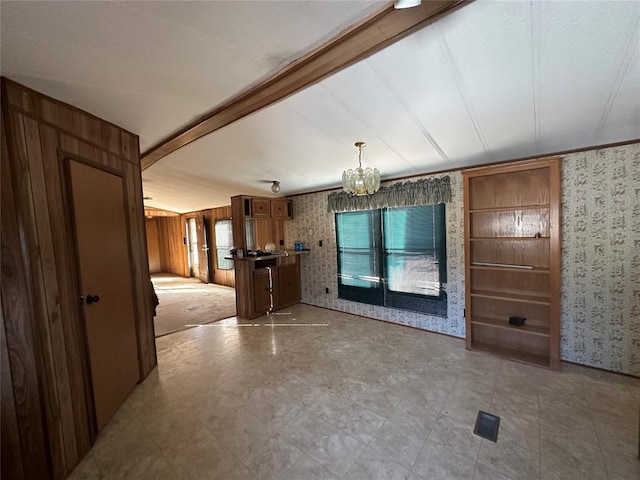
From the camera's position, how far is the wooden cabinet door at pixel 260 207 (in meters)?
4.34

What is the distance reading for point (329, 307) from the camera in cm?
463

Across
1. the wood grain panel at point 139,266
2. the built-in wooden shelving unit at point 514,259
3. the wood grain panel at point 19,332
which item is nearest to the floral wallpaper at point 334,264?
the built-in wooden shelving unit at point 514,259

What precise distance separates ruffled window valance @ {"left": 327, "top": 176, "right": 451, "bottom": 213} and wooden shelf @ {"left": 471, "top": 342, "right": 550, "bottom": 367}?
172 centimetres

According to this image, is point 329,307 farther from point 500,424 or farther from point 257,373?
point 500,424

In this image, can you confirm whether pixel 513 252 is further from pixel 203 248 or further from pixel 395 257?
pixel 203 248

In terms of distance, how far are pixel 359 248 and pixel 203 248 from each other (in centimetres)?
525

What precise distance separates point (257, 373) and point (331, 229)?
100 inches

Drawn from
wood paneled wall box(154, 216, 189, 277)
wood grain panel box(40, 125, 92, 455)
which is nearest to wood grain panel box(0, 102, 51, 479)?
wood grain panel box(40, 125, 92, 455)

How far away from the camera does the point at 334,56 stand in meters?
1.34

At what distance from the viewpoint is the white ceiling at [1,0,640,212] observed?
3.52ft

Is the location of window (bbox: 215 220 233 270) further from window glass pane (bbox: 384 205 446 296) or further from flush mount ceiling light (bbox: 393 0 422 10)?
flush mount ceiling light (bbox: 393 0 422 10)

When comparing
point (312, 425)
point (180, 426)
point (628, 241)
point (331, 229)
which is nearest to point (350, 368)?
point (312, 425)

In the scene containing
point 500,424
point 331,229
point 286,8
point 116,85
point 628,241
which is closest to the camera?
point 286,8

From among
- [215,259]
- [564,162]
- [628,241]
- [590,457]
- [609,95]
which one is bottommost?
[590,457]
